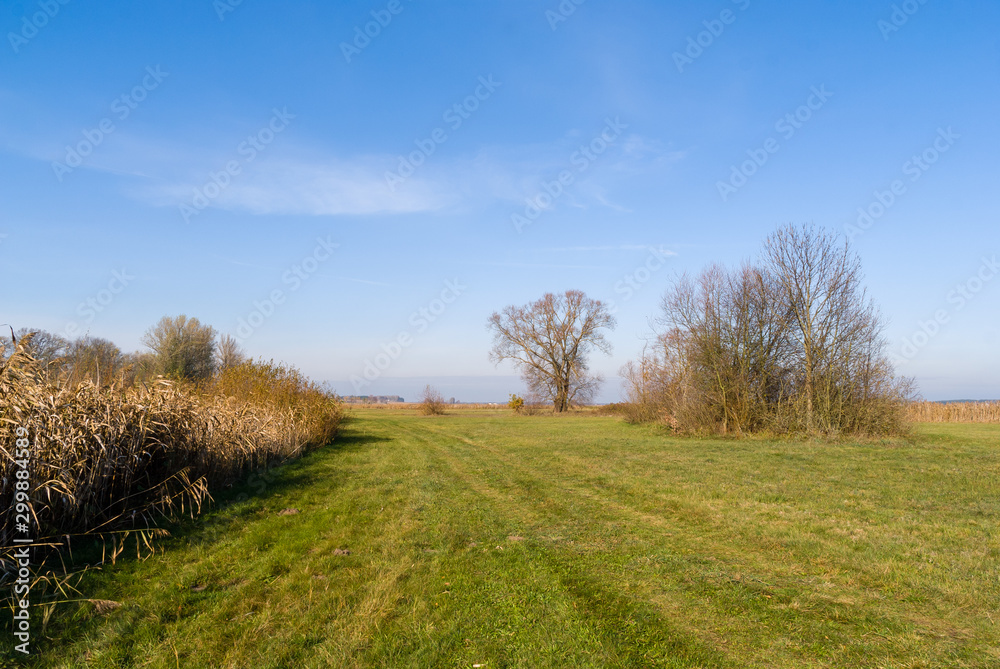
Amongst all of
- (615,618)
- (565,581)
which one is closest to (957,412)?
(565,581)

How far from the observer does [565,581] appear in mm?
4855

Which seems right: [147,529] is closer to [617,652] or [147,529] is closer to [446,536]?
[446,536]

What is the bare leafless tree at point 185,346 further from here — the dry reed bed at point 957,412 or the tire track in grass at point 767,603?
the dry reed bed at point 957,412

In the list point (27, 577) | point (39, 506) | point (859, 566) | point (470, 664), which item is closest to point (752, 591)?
point (859, 566)

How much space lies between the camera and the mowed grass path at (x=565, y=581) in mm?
3559

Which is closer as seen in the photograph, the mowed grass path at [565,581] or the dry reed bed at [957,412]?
the mowed grass path at [565,581]

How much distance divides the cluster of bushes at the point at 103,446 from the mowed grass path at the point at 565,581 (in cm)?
79

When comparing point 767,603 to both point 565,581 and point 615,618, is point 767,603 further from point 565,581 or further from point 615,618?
point 565,581

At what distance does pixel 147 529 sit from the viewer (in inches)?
230

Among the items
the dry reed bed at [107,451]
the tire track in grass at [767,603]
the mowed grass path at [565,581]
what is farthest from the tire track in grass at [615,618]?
the dry reed bed at [107,451]

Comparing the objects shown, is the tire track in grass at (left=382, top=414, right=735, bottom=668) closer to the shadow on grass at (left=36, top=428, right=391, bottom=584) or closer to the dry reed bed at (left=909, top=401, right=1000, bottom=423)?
the shadow on grass at (left=36, top=428, right=391, bottom=584)

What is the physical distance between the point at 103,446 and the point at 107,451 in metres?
0.33

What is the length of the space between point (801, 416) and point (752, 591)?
17.8 m

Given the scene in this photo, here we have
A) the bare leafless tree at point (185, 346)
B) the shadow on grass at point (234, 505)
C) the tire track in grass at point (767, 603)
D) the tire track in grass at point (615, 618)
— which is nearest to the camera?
the tire track in grass at point (615, 618)
